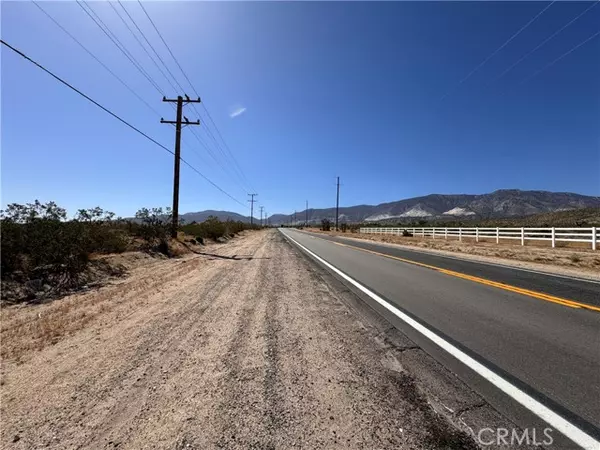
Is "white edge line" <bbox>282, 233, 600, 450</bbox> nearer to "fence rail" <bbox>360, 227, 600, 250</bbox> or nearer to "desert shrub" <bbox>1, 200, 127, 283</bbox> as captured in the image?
"desert shrub" <bbox>1, 200, 127, 283</bbox>

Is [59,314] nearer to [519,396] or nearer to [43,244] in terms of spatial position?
[43,244]

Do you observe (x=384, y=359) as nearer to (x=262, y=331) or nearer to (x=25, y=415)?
(x=262, y=331)

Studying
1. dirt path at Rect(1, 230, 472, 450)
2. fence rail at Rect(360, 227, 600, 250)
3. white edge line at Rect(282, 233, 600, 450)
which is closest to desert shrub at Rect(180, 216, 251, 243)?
fence rail at Rect(360, 227, 600, 250)

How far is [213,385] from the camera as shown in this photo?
A: 3521mm

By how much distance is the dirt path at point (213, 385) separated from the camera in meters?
2.72

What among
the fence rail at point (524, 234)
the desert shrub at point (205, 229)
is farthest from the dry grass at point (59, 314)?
the fence rail at point (524, 234)

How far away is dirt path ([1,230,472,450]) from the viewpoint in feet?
8.93

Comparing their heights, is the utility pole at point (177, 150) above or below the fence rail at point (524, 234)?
above

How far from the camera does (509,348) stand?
4.46 meters

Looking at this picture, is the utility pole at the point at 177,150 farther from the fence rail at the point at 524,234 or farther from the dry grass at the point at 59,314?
the fence rail at the point at 524,234

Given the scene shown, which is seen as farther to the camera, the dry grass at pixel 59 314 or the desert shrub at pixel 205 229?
the desert shrub at pixel 205 229

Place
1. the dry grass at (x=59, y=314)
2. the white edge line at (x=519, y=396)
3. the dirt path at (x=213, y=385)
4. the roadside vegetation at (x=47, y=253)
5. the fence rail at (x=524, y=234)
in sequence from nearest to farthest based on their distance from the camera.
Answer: the white edge line at (x=519, y=396) → the dirt path at (x=213, y=385) → the dry grass at (x=59, y=314) → the roadside vegetation at (x=47, y=253) → the fence rail at (x=524, y=234)

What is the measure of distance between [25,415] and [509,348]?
5.33 meters

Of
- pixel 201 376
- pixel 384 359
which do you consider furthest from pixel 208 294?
pixel 384 359
